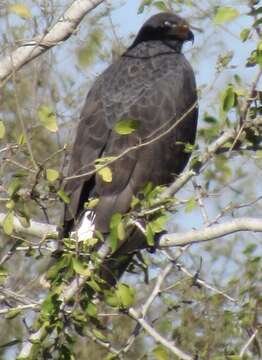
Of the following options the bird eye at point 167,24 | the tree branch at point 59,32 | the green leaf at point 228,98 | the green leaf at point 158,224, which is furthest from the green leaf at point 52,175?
the bird eye at point 167,24

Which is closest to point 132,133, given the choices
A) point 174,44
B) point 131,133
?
point 131,133

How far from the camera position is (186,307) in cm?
696

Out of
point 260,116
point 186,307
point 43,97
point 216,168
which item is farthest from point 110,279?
point 43,97

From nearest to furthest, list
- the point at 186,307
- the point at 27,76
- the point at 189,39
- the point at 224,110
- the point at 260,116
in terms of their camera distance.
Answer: the point at 224,110, the point at 260,116, the point at 186,307, the point at 189,39, the point at 27,76

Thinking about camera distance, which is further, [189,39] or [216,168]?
[189,39]

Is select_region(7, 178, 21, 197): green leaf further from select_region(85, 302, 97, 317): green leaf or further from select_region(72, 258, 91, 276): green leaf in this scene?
select_region(85, 302, 97, 317): green leaf

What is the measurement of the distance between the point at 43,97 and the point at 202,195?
398 centimetres

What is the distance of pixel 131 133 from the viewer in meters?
6.11

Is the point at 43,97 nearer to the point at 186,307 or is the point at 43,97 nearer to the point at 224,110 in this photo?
the point at 186,307

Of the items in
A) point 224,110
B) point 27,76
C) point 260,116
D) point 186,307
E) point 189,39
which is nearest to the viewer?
point 224,110

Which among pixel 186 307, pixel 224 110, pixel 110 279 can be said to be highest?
pixel 224 110

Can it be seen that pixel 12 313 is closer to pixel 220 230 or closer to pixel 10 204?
pixel 10 204

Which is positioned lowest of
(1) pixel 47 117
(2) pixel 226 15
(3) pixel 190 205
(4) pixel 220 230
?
(4) pixel 220 230

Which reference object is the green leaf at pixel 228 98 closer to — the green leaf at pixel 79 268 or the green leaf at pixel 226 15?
the green leaf at pixel 226 15
